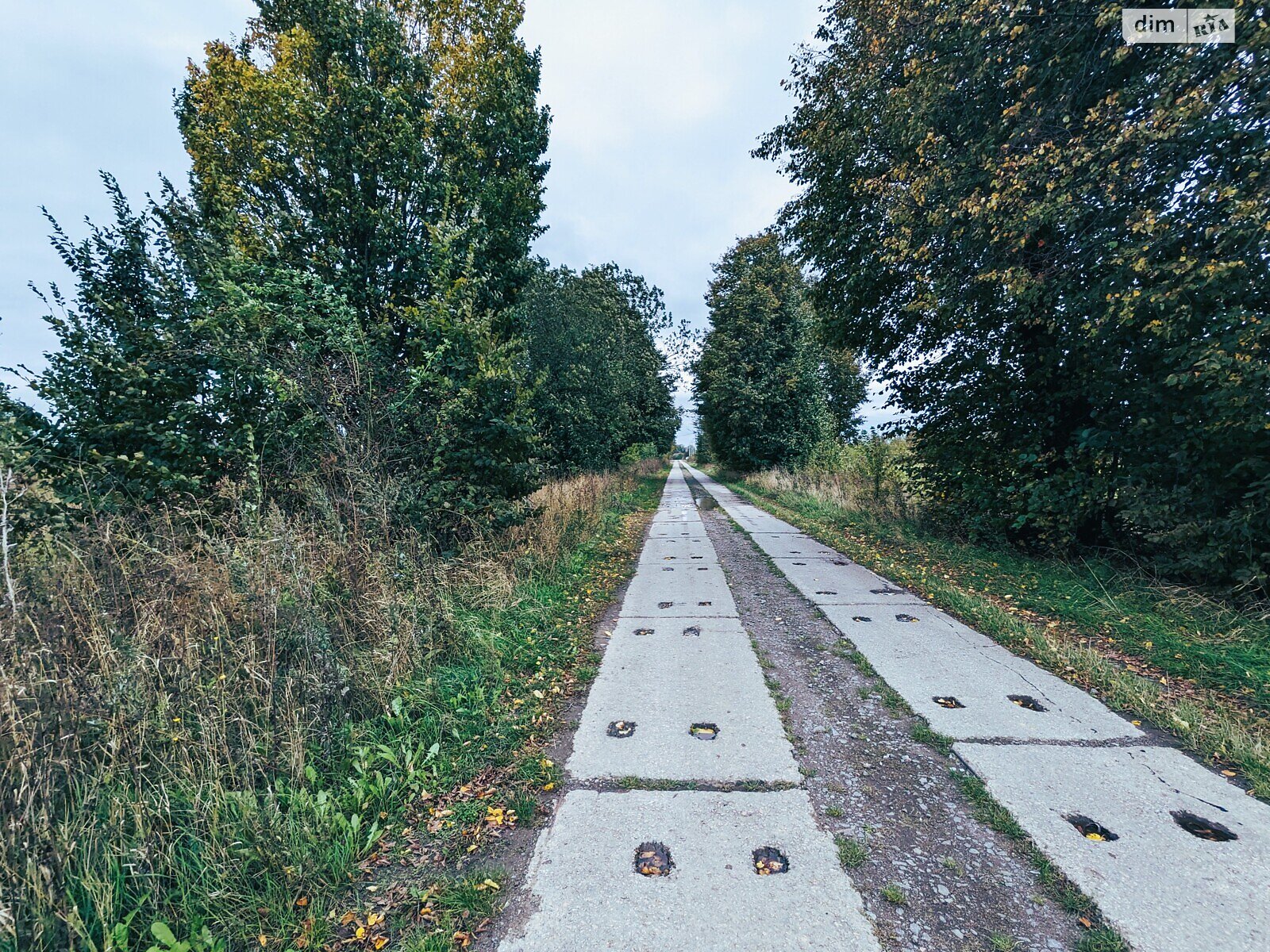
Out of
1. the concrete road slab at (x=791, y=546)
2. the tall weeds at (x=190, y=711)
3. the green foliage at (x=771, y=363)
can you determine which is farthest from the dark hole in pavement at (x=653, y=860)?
the green foliage at (x=771, y=363)

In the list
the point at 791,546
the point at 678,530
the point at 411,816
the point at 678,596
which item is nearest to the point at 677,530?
the point at 678,530

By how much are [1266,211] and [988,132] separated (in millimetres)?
2476

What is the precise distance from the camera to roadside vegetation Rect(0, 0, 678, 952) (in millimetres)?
1918

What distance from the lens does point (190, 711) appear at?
2459 mm

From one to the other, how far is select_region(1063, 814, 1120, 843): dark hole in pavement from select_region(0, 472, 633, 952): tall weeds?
3.23 meters

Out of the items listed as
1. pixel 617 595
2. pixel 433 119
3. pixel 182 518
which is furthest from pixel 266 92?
pixel 617 595

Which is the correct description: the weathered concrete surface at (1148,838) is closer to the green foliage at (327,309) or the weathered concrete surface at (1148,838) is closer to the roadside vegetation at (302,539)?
the roadside vegetation at (302,539)

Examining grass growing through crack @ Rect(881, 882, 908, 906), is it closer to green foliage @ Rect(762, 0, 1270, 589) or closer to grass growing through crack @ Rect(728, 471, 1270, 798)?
grass growing through crack @ Rect(728, 471, 1270, 798)

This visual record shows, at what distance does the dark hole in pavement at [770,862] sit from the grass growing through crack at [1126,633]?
97.3 inches

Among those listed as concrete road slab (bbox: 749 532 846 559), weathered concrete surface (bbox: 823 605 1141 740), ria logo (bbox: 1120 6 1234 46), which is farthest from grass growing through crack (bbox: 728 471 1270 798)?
ria logo (bbox: 1120 6 1234 46)

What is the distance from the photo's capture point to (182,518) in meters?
3.98

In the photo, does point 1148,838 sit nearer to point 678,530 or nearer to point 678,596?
point 678,596

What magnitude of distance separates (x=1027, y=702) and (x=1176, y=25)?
5746 millimetres

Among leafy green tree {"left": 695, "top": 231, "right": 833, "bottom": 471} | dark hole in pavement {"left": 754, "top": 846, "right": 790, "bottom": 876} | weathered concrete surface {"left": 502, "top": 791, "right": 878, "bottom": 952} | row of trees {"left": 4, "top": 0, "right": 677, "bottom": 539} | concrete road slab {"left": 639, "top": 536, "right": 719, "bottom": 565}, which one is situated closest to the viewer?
weathered concrete surface {"left": 502, "top": 791, "right": 878, "bottom": 952}
